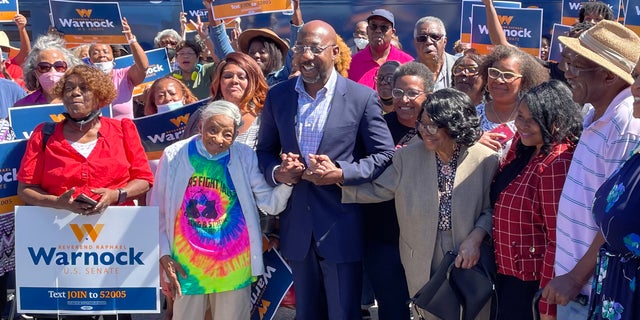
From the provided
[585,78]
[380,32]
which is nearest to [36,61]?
[380,32]

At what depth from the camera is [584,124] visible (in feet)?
12.0

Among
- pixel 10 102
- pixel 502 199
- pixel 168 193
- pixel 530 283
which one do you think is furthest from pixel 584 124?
pixel 10 102

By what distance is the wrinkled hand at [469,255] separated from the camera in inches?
160

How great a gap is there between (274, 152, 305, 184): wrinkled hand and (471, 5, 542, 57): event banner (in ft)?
12.6

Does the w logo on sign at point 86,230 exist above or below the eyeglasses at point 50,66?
below

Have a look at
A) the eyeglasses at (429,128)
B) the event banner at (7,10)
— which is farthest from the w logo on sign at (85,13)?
the eyeglasses at (429,128)

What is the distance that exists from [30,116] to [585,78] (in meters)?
3.78

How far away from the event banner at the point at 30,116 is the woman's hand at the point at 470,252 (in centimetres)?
301

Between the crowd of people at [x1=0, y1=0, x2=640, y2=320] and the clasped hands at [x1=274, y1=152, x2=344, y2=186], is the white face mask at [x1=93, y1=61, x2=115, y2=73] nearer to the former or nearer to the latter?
the crowd of people at [x1=0, y1=0, x2=640, y2=320]

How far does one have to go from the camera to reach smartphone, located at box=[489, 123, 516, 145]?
4.57 m

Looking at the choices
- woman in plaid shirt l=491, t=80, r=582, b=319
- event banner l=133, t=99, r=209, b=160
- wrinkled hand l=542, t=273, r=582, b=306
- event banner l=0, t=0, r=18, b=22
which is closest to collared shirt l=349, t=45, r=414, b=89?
event banner l=133, t=99, r=209, b=160

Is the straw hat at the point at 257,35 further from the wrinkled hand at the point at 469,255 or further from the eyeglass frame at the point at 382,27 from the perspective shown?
the wrinkled hand at the point at 469,255

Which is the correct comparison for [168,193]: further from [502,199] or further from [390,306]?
[502,199]

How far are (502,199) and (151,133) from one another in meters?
2.78
